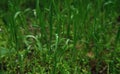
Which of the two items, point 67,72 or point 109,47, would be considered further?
point 109,47

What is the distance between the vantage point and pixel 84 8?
2822 millimetres

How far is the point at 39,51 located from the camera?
2.57m

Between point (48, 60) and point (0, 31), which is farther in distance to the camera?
point (0, 31)

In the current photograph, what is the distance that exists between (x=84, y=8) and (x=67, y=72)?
0.75 meters

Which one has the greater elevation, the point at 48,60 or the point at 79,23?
the point at 79,23

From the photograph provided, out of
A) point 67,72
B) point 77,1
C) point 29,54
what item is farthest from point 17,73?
point 77,1

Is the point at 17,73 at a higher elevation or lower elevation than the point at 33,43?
lower

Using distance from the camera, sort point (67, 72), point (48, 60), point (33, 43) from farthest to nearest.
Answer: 1. point (33, 43)
2. point (48, 60)
3. point (67, 72)

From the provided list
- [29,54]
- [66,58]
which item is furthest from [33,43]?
[66,58]

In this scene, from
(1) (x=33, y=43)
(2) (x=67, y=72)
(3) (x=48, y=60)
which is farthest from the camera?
(1) (x=33, y=43)

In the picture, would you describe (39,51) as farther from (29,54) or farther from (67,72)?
(67,72)

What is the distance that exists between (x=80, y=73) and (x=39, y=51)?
40 cm

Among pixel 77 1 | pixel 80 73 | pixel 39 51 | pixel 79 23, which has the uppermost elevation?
pixel 77 1

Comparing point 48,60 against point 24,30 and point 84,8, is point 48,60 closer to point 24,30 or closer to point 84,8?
point 24,30
